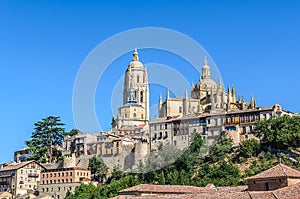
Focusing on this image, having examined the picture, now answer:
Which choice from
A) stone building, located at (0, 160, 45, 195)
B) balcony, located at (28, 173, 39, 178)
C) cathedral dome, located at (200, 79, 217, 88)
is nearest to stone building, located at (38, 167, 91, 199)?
balcony, located at (28, 173, 39, 178)

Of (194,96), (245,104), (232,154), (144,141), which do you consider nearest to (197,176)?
(232,154)

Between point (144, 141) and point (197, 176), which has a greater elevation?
point (144, 141)

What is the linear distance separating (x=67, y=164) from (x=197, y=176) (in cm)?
2718

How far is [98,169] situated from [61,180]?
6.20 metres

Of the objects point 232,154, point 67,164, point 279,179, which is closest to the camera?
point 279,179

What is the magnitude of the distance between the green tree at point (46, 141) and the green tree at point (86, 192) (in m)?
20.7

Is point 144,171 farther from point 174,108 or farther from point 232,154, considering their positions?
point 174,108

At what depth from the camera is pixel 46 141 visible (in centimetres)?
10375

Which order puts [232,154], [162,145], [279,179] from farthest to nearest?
[162,145], [232,154], [279,179]

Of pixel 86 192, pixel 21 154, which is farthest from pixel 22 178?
pixel 21 154

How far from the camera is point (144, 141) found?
91.6 m

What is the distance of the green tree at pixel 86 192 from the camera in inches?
2926

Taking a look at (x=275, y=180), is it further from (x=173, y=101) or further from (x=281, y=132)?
(x=173, y=101)

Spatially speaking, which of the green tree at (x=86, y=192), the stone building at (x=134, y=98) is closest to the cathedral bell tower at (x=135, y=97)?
the stone building at (x=134, y=98)
